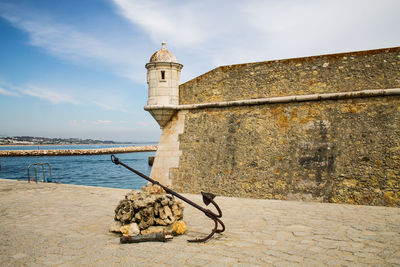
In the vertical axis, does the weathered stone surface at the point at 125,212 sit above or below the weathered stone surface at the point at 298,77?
below

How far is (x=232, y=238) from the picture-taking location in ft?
13.6

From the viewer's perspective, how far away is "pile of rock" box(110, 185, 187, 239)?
14.1 feet

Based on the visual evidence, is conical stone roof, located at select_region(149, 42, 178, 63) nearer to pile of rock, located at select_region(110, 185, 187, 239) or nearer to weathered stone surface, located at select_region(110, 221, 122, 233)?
pile of rock, located at select_region(110, 185, 187, 239)

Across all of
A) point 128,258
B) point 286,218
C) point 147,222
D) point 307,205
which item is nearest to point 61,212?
point 147,222

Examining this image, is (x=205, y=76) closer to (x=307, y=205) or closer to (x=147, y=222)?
(x=307, y=205)

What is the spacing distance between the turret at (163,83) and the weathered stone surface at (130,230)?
4.82 metres

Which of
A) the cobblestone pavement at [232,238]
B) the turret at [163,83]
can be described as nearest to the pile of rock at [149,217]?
the cobblestone pavement at [232,238]

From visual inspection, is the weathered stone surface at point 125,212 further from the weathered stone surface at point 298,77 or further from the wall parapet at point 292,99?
the weathered stone surface at point 298,77

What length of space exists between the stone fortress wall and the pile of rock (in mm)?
3265

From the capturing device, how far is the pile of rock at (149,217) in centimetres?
431

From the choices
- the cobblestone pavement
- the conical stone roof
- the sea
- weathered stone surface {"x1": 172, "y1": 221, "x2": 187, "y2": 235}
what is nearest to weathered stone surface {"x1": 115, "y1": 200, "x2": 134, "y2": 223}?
the cobblestone pavement

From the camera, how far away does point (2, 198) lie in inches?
305

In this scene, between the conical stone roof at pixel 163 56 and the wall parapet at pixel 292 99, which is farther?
the conical stone roof at pixel 163 56

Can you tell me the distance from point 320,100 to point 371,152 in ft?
4.97
